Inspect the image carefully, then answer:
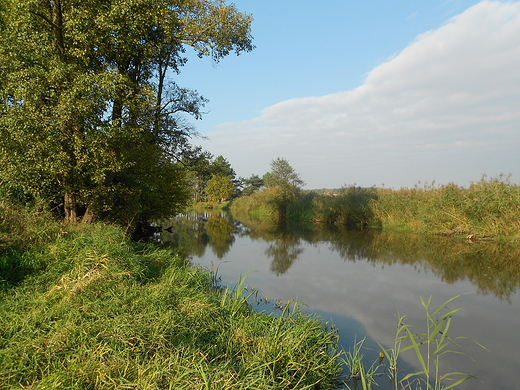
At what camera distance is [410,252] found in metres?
14.1

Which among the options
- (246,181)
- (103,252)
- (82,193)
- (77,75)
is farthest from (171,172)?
(246,181)

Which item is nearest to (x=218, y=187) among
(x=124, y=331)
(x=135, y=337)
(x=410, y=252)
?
(x=410, y=252)

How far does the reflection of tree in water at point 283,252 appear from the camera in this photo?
37.8ft

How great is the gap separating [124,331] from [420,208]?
754 inches

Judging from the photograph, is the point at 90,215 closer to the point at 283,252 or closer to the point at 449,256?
the point at 283,252

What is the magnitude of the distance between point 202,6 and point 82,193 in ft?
28.4

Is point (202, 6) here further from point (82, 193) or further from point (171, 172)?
point (82, 193)

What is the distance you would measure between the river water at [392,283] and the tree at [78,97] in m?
4.38

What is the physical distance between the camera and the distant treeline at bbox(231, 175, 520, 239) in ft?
52.3

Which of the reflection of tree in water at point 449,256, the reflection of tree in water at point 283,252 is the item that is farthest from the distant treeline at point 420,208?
the reflection of tree in water at point 283,252

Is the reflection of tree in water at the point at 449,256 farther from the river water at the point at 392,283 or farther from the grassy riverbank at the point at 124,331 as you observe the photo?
the grassy riverbank at the point at 124,331

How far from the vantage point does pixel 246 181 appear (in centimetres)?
8800

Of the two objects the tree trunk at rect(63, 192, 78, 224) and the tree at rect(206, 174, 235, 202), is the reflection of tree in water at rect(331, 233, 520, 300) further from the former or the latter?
the tree at rect(206, 174, 235, 202)

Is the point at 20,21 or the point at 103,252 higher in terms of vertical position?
the point at 20,21
